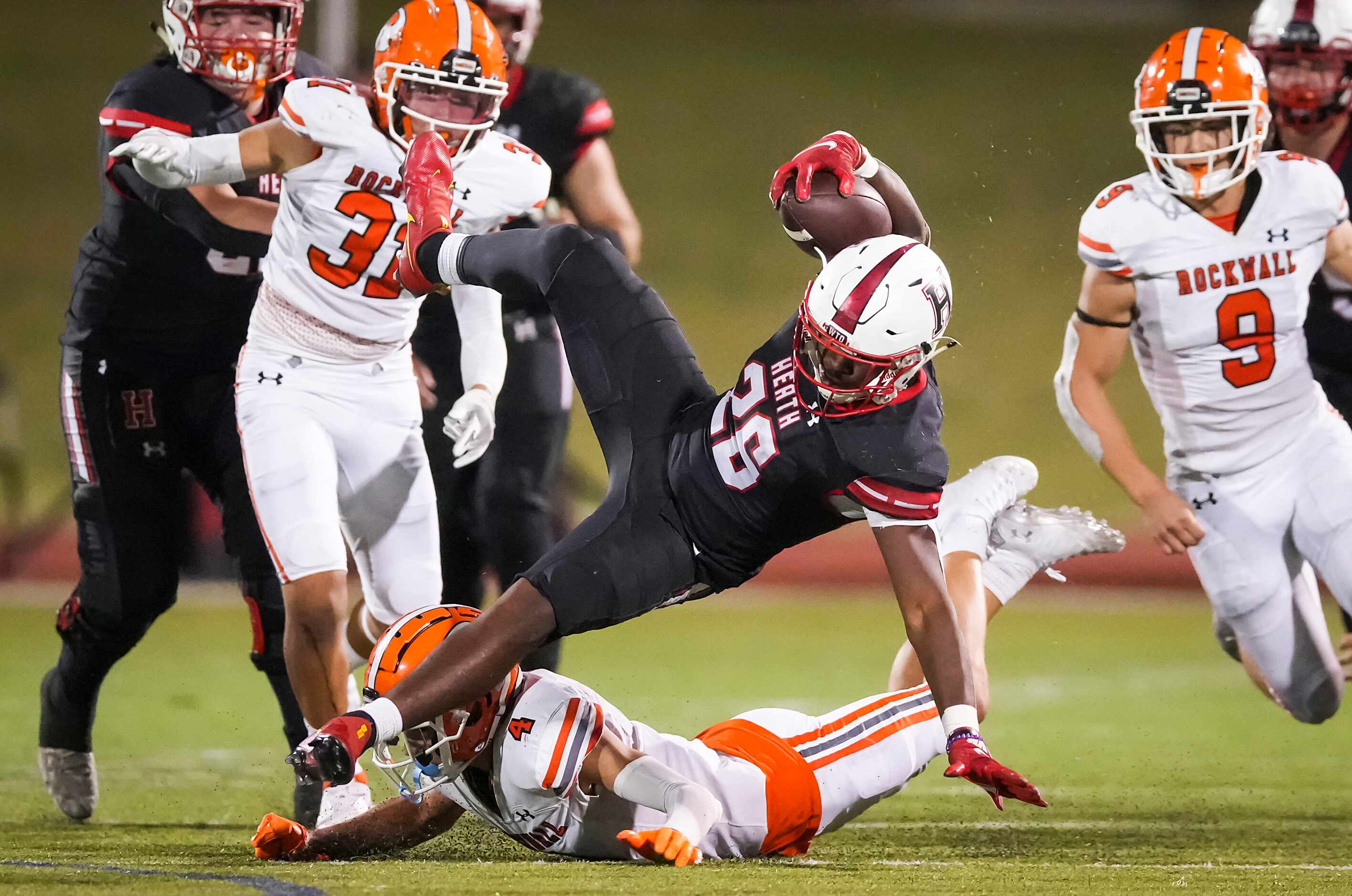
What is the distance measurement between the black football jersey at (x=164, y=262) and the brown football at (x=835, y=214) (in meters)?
1.46

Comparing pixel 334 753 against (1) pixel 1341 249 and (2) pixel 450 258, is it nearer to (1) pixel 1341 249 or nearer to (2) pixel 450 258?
(2) pixel 450 258

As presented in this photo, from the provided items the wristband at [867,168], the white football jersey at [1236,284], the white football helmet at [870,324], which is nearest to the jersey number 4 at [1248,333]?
the white football jersey at [1236,284]

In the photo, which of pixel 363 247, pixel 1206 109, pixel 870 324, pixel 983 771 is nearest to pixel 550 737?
pixel 983 771

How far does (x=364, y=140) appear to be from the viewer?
13.9ft

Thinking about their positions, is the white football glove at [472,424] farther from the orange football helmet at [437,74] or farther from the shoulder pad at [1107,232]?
the shoulder pad at [1107,232]

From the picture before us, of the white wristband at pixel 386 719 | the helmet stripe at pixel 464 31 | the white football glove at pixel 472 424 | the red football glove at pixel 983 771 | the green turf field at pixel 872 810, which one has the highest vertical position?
the helmet stripe at pixel 464 31

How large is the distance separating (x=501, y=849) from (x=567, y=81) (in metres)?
2.42

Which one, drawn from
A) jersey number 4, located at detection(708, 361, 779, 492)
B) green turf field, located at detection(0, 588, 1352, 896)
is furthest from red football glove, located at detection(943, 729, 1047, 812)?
jersey number 4, located at detection(708, 361, 779, 492)

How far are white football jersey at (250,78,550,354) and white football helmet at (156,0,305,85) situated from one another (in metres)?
0.35

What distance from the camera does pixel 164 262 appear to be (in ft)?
15.2

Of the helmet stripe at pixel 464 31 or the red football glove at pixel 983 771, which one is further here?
the helmet stripe at pixel 464 31

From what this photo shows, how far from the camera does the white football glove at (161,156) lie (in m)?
4.10

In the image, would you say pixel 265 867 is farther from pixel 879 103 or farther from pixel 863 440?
pixel 879 103

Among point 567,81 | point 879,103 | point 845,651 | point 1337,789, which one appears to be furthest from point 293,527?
point 879,103
